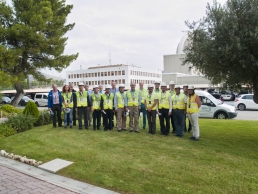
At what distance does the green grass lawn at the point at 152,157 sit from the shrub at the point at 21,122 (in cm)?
117

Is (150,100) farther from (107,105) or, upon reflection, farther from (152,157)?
(152,157)

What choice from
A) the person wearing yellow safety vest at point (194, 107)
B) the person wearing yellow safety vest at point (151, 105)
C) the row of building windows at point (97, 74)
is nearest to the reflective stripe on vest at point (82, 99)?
the person wearing yellow safety vest at point (151, 105)

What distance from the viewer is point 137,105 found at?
8.70 meters

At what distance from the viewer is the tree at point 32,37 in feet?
53.0

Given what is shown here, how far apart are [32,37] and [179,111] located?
→ 44.1 ft

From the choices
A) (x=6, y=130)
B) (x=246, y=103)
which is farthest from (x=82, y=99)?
(x=246, y=103)

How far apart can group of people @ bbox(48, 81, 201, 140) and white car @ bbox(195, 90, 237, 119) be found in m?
5.58

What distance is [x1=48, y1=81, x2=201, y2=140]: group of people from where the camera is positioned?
7.86 metres

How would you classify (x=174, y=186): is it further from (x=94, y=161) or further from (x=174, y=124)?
(x=174, y=124)

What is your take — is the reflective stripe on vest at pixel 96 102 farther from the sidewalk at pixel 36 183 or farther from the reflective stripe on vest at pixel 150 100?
the sidewalk at pixel 36 183

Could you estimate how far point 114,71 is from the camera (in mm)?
73438

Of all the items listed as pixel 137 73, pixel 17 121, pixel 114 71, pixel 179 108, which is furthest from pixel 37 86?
pixel 179 108

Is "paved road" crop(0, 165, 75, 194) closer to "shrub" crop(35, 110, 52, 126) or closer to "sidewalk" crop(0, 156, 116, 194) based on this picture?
"sidewalk" crop(0, 156, 116, 194)

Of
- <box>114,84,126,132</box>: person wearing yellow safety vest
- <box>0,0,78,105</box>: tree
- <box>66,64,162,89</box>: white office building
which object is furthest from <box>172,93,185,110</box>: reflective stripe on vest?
<box>66,64,162,89</box>: white office building
